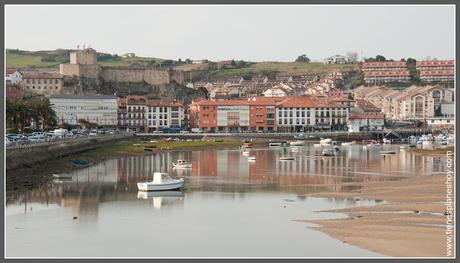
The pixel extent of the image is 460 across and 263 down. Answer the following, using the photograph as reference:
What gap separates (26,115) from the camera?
2611 inches

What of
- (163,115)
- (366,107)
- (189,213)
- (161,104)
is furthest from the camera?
(366,107)

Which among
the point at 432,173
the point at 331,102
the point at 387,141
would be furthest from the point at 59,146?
the point at 331,102

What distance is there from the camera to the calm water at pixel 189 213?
21359 millimetres

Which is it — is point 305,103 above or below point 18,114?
above

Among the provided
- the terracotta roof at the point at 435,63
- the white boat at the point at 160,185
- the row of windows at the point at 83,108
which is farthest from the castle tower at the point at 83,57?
the white boat at the point at 160,185

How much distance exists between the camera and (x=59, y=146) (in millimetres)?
51344

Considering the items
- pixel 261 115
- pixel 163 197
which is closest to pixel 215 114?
pixel 261 115

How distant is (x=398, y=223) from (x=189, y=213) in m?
6.96

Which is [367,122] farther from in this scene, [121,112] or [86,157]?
[86,157]

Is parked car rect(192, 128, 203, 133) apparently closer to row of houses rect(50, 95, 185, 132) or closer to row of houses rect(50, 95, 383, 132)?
row of houses rect(50, 95, 383, 132)

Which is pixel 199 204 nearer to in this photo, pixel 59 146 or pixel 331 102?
pixel 59 146

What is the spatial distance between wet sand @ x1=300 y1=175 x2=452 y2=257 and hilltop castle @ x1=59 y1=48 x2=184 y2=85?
271 ft

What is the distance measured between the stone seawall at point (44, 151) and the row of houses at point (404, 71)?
9485cm

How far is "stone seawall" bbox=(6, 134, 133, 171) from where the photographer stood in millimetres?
39500
